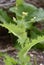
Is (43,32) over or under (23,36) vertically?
under

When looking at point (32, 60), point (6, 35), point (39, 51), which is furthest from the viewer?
point (6, 35)

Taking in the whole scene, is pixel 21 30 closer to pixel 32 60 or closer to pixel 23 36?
pixel 23 36

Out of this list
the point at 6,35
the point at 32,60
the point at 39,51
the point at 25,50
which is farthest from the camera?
the point at 6,35

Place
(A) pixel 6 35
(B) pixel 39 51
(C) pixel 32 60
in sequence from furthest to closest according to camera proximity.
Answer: (A) pixel 6 35, (B) pixel 39 51, (C) pixel 32 60

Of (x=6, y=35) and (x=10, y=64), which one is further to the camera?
A: (x=6, y=35)

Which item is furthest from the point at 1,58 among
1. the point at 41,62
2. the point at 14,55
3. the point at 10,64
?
the point at 10,64

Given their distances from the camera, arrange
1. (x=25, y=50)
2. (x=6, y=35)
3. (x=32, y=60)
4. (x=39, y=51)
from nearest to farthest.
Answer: (x=25, y=50)
(x=32, y=60)
(x=39, y=51)
(x=6, y=35)

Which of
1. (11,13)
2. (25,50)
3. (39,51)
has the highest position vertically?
(25,50)

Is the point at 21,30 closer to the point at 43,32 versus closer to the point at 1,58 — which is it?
the point at 1,58

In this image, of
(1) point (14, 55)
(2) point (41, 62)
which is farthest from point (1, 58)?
(2) point (41, 62)
